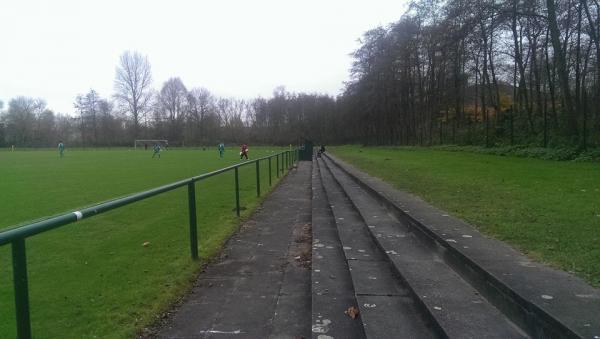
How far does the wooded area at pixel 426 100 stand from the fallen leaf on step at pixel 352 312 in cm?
1595

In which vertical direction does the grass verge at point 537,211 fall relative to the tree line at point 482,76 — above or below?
below

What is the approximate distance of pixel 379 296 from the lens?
331 cm

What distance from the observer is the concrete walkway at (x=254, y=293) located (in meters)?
2.99

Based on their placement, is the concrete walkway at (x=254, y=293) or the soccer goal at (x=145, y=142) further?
the soccer goal at (x=145, y=142)

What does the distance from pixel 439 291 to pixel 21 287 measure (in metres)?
2.77

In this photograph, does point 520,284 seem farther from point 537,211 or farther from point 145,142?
point 145,142

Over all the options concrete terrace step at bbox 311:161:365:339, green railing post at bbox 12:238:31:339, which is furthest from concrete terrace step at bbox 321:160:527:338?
green railing post at bbox 12:238:31:339

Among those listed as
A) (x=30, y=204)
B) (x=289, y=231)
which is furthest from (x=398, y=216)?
(x=30, y=204)

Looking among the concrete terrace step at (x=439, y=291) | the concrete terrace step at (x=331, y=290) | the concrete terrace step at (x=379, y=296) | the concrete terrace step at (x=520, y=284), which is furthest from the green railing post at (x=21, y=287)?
the concrete terrace step at (x=520, y=284)

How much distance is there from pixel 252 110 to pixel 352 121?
3828 centimetres

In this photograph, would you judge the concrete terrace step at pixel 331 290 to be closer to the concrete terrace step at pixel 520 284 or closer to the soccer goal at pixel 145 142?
the concrete terrace step at pixel 520 284

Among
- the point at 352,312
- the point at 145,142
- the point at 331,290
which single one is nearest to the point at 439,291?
the point at 352,312

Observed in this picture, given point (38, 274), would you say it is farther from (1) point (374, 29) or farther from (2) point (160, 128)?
(2) point (160, 128)

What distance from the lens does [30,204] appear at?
1016cm
